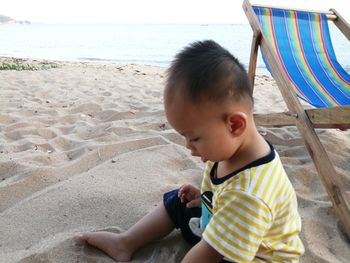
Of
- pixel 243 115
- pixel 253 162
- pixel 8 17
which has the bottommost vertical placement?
pixel 8 17

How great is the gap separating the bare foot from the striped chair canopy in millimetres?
1608

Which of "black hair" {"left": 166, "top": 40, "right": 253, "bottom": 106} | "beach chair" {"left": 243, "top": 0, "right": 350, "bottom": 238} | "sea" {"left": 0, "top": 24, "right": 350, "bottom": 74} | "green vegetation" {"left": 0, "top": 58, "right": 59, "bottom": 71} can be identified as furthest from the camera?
"sea" {"left": 0, "top": 24, "right": 350, "bottom": 74}

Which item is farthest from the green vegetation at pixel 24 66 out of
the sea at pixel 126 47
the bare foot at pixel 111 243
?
the bare foot at pixel 111 243

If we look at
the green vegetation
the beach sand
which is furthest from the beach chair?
the green vegetation

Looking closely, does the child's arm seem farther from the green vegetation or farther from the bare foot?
the green vegetation

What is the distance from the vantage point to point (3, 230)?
155cm

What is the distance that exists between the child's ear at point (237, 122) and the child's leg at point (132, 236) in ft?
1.71

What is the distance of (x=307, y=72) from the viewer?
114 inches

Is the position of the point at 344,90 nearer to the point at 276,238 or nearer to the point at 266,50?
the point at 266,50

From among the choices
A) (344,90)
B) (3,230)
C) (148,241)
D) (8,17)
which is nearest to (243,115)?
(148,241)

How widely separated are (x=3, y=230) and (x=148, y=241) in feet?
1.84

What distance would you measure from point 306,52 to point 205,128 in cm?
231

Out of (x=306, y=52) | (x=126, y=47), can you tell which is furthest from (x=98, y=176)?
(x=126, y=47)

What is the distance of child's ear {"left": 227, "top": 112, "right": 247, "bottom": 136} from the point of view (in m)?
1.04
